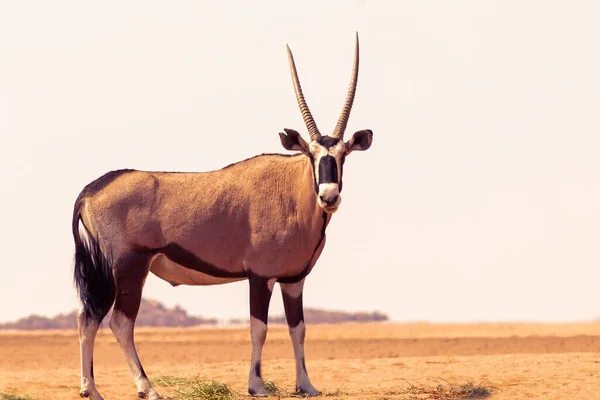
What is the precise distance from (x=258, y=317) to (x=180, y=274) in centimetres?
127

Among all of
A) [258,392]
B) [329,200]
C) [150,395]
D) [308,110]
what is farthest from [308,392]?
[308,110]

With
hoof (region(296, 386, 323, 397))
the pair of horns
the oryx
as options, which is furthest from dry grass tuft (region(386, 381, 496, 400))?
the pair of horns

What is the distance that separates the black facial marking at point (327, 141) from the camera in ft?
Result: 44.3

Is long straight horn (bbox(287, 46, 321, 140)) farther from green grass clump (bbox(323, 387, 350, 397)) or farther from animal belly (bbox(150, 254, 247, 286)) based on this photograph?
green grass clump (bbox(323, 387, 350, 397))

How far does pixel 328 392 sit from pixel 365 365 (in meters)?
4.96

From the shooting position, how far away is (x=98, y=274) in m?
14.2

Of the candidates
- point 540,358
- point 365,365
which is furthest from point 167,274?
point 540,358

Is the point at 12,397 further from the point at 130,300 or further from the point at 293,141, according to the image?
the point at 293,141

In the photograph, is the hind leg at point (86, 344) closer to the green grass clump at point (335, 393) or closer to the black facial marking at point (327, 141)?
the green grass clump at point (335, 393)

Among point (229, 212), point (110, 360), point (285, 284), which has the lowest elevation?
point (110, 360)

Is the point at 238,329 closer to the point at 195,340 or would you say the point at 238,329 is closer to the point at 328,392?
the point at 195,340

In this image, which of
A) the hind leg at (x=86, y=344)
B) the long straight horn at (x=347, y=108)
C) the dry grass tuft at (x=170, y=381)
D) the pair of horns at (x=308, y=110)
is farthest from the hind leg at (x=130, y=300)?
the long straight horn at (x=347, y=108)

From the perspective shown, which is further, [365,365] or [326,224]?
[365,365]

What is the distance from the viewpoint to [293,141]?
45.8 ft
